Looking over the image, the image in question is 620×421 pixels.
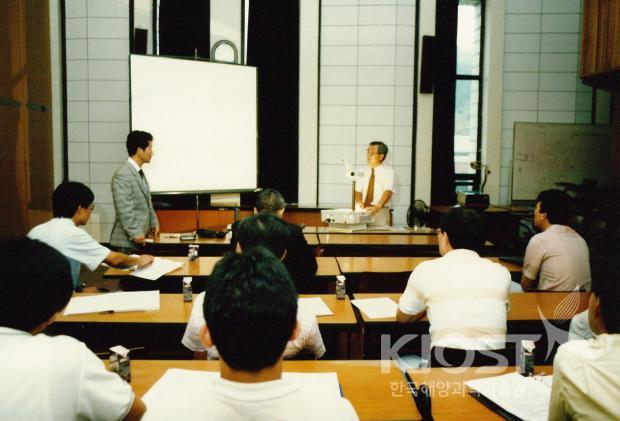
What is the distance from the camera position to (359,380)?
199 cm

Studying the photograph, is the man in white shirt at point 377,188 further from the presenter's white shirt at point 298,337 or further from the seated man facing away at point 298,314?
the presenter's white shirt at point 298,337

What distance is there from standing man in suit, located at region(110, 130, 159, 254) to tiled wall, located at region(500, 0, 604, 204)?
4694 mm

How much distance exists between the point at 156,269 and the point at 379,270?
153 cm

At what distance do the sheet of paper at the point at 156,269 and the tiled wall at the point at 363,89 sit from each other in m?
3.54

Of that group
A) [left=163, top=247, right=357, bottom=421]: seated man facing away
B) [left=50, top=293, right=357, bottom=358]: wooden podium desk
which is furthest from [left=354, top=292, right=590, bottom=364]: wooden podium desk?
[left=163, top=247, right=357, bottom=421]: seated man facing away

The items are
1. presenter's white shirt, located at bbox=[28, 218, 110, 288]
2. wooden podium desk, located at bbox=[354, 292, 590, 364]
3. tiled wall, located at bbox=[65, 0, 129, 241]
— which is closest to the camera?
wooden podium desk, located at bbox=[354, 292, 590, 364]

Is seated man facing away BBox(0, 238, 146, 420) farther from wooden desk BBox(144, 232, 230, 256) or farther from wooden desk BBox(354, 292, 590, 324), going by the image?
wooden desk BBox(144, 232, 230, 256)

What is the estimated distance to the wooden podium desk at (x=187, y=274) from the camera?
356cm

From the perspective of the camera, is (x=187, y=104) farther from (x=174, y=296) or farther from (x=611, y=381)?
(x=611, y=381)

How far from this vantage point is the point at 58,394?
1224 mm

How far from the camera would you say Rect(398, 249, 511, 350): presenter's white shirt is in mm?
2154

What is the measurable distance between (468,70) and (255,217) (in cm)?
566

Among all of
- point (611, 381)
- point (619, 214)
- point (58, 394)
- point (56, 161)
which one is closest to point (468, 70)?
point (619, 214)

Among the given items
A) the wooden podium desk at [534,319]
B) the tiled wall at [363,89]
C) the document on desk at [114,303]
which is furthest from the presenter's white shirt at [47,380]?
the tiled wall at [363,89]
